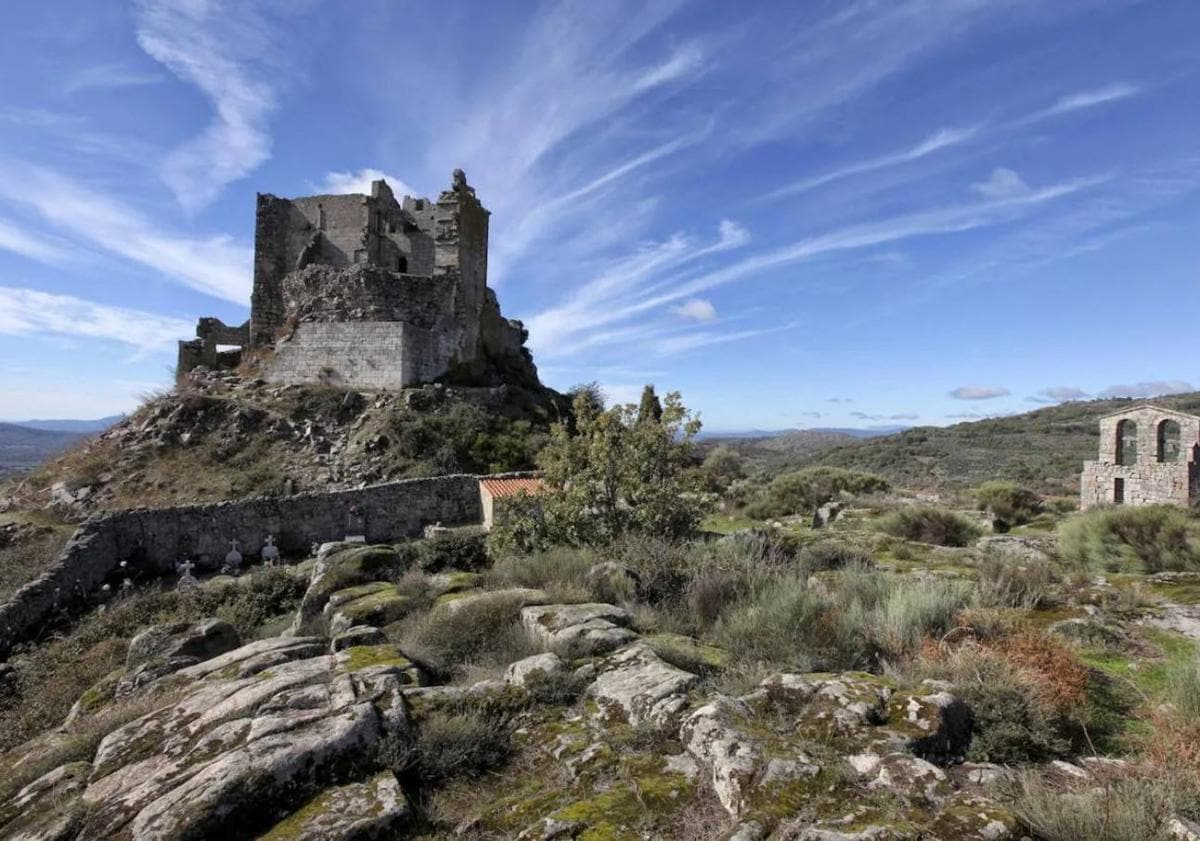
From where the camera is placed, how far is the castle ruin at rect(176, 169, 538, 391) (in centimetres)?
2288

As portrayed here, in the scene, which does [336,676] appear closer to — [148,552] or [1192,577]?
[1192,577]

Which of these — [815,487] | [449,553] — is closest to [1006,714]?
[449,553]

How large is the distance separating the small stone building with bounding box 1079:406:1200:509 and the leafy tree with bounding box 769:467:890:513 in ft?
20.6

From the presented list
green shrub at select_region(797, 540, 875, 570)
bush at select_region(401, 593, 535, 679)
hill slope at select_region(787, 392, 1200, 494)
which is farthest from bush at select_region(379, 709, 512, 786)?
hill slope at select_region(787, 392, 1200, 494)

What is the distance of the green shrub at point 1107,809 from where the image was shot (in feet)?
7.59

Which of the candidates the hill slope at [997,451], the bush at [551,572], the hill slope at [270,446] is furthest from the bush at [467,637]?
the hill slope at [997,451]

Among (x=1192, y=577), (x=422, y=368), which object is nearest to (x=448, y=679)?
(x=1192, y=577)

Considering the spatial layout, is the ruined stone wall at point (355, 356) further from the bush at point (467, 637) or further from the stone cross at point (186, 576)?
the bush at point (467, 637)

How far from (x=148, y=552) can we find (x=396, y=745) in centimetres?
1392

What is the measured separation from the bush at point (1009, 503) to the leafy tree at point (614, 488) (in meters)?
11.0

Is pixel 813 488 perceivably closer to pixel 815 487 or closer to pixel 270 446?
pixel 815 487

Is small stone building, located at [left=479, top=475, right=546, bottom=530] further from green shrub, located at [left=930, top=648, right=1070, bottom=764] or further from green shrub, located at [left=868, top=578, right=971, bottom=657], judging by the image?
green shrub, located at [left=930, top=648, right=1070, bottom=764]

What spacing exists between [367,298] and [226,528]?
11343 millimetres

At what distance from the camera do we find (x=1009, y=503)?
58.3 ft
